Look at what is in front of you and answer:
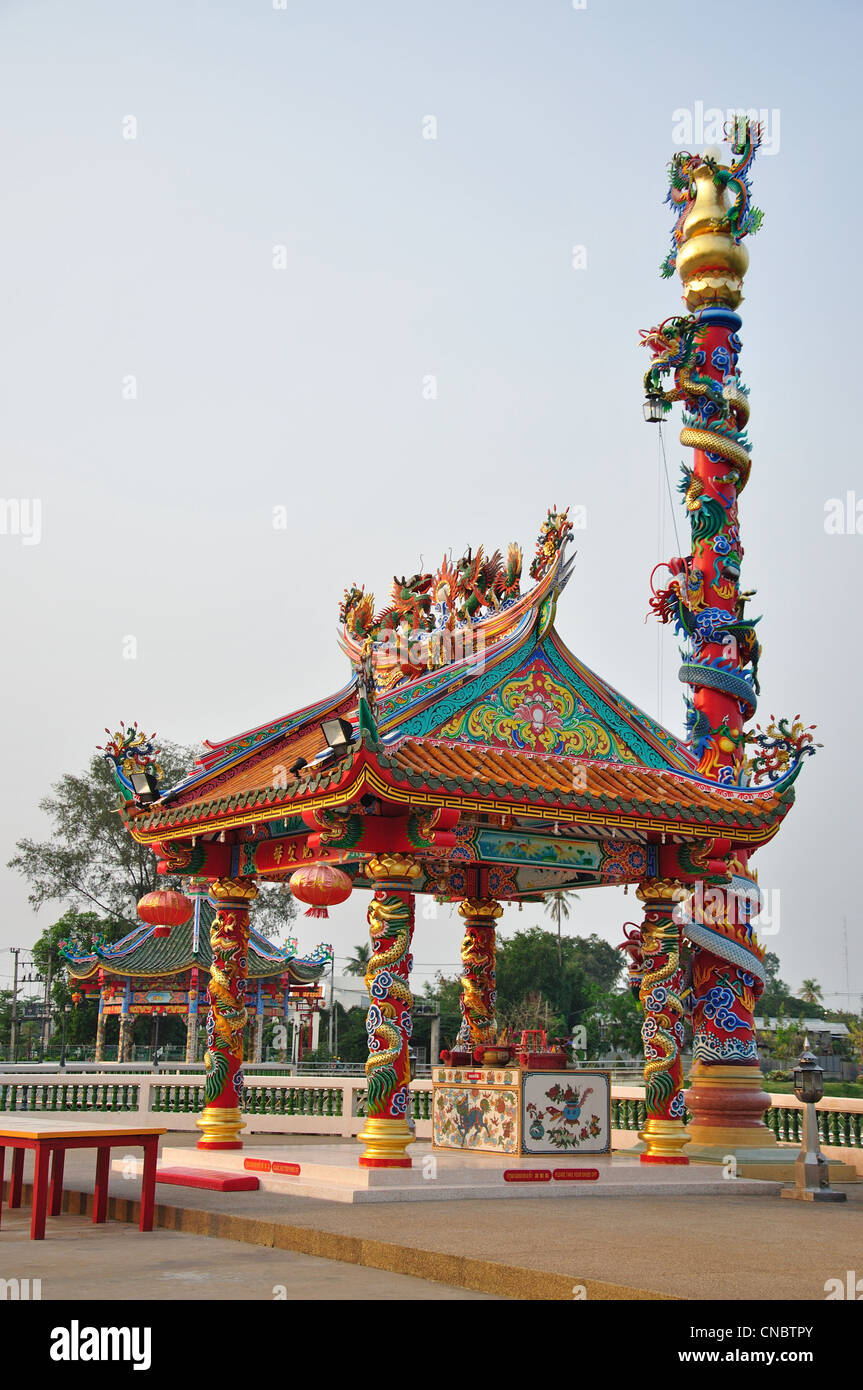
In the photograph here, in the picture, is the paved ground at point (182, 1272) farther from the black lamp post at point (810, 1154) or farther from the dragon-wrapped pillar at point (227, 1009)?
the black lamp post at point (810, 1154)

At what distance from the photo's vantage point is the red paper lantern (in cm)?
1098

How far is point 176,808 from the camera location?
1301 centimetres

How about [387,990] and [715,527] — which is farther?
[715,527]

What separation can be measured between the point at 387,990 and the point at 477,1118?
2.17 metres

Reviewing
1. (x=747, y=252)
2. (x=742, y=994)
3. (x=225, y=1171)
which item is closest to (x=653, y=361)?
(x=747, y=252)

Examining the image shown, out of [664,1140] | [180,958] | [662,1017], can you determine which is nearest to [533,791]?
[662,1017]

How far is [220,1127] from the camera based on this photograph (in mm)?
12844

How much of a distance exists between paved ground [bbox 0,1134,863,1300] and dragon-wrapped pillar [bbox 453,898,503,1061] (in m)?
3.42

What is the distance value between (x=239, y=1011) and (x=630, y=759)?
4350mm

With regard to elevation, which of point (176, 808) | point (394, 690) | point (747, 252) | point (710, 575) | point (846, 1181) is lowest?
point (846, 1181)

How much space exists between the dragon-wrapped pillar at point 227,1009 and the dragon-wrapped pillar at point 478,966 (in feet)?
8.08

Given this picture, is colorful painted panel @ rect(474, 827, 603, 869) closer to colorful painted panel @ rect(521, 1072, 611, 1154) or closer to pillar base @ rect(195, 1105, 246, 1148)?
colorful painted panel @ rect(521, 1072, 611, 1154)

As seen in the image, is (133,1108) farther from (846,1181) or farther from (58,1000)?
(58,1000)

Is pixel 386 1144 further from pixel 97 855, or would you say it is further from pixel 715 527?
pixel 97 855
